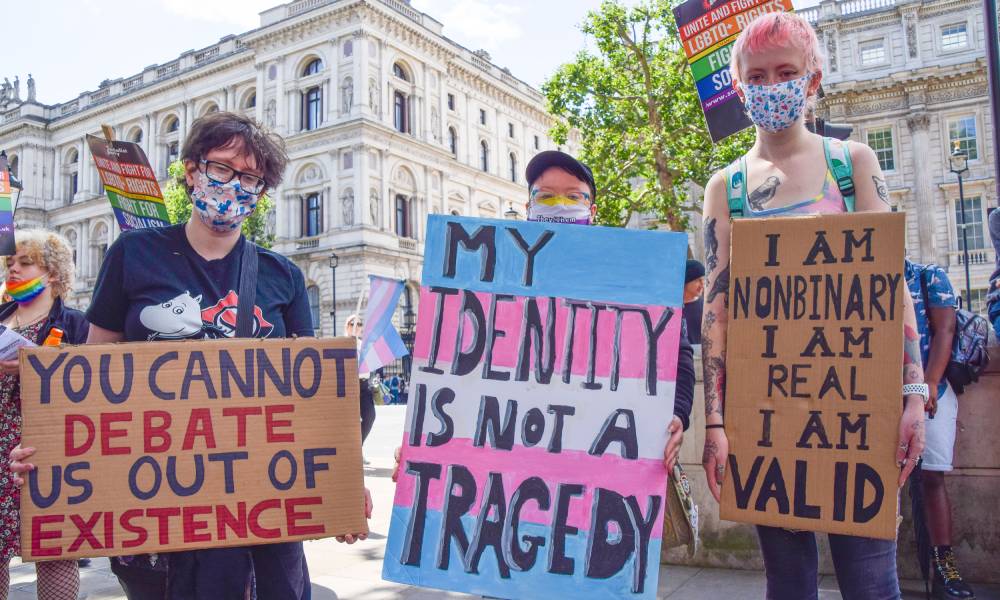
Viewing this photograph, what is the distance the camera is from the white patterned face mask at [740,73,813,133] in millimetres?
2432

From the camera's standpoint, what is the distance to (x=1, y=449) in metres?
3.74

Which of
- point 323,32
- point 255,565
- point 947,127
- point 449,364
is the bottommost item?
point 255,565

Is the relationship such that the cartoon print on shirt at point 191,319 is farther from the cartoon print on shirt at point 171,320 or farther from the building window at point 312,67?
the building window at point 312,67

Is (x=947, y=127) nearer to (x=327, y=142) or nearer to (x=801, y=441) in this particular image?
(x=327, y=142)

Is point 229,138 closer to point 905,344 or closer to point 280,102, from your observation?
point 905,344

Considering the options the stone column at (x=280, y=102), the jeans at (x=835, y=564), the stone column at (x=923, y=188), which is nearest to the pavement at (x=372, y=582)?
the jeans at (x=835, y=564)

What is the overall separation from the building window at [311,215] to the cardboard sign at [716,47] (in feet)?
121

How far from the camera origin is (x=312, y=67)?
43.2 meters

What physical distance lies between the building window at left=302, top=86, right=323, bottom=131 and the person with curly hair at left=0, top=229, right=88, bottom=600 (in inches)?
1593

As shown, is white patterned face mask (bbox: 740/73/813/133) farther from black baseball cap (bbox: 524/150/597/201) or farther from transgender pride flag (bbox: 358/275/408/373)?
transgender pride flag (bbox: 358/275/408/373)

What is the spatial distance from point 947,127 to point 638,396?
37.8m

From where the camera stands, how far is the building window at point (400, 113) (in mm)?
43500

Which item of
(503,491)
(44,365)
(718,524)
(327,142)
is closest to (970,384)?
(718,524)

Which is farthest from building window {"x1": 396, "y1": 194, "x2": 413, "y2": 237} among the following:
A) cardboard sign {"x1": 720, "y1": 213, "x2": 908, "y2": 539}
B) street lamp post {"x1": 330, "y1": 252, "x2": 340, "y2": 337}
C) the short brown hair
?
cardboard sign {"x1": 720, "y1": 213, "x2": 908, "y2": 539}
